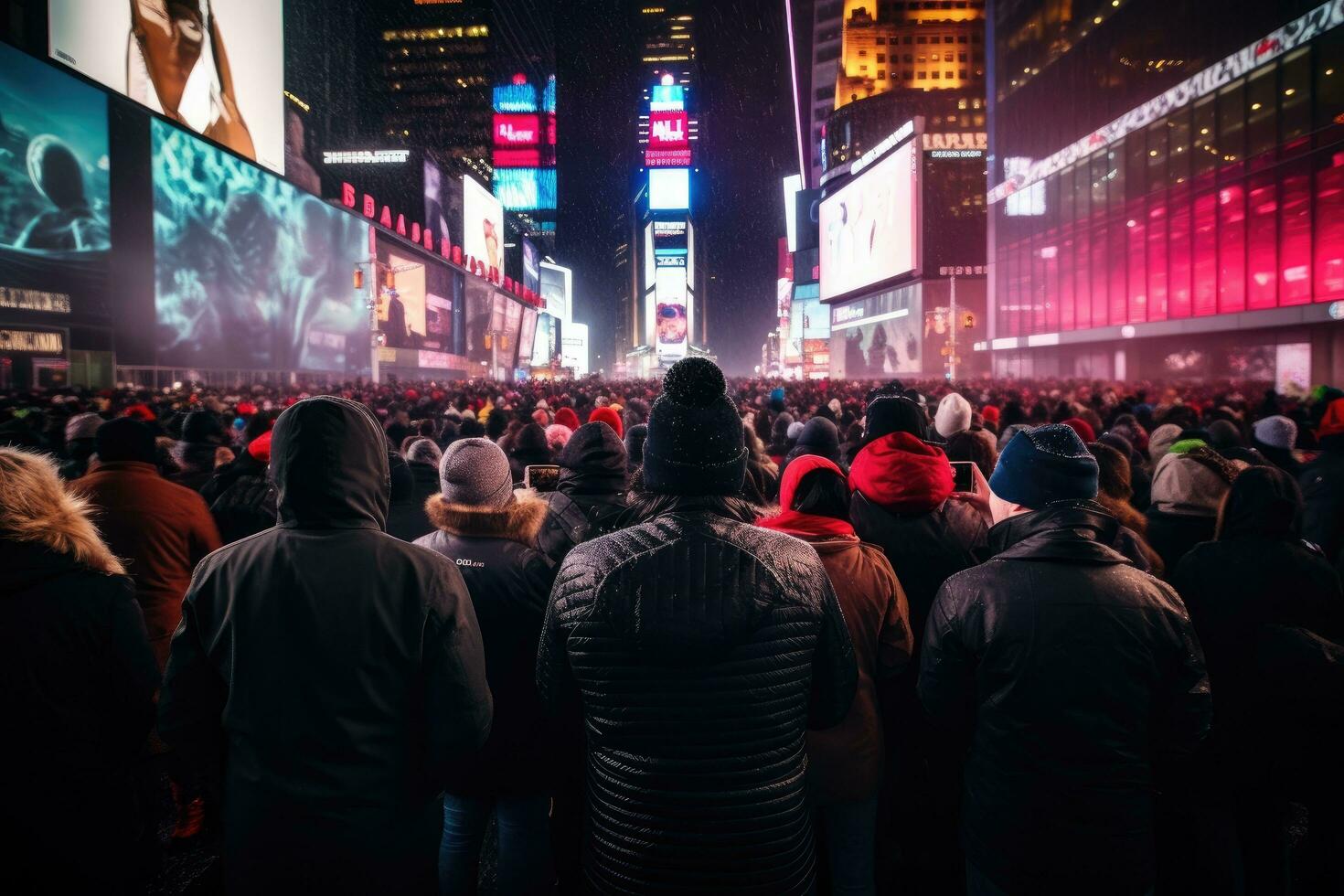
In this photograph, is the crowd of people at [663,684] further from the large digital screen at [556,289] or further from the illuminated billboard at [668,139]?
the illuminated billboard at [668,139]

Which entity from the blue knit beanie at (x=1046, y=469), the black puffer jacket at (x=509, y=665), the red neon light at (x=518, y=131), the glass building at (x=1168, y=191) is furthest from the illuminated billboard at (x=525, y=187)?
the blue knit beanie at (x=1046, y=469)

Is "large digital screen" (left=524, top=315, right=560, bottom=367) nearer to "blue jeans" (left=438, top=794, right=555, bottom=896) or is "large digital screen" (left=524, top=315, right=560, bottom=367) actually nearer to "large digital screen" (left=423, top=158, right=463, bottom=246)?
"large digital screen" (left=423, top=158, right=463, bottom=246)

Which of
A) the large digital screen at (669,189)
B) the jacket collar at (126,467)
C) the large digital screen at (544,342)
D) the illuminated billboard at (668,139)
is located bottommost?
the jacket collar at (126,467)

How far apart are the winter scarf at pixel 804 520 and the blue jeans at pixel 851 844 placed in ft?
3.33

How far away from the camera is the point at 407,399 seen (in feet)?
57.0

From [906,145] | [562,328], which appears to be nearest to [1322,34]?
[906,145]

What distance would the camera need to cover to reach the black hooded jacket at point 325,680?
2008 millimetres

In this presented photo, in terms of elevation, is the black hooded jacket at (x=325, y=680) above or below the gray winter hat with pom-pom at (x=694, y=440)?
below

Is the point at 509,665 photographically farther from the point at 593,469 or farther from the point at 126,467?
the point at 126,467

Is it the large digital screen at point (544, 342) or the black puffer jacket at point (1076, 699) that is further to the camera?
the large digital screen at point (544, 342)

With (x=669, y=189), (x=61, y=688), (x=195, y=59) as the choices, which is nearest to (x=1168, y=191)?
(x=61, y=688)

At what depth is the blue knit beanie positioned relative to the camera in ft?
7.96

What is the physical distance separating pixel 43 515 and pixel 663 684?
1866mm

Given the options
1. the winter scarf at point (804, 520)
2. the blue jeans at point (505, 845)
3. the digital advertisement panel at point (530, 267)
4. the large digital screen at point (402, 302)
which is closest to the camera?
the winter scarf at point (804, 520)
